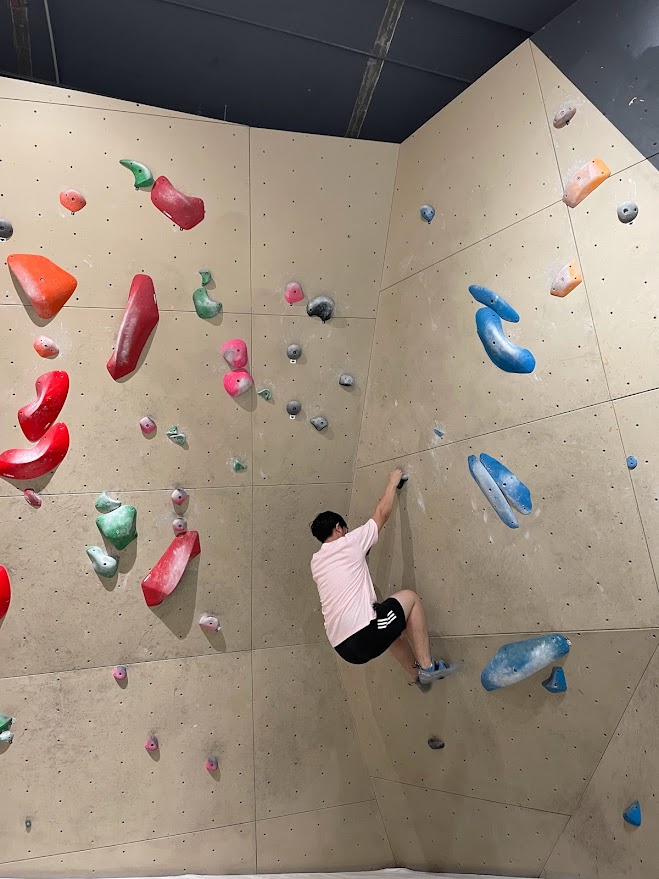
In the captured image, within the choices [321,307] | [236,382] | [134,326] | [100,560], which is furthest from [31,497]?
[321,307]

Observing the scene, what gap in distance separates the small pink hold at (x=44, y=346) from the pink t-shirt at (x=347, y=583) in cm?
153

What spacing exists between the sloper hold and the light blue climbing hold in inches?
85.9

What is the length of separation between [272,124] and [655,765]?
343 cm

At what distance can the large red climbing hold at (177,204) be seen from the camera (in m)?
3.04

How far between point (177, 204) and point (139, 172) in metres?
0.21

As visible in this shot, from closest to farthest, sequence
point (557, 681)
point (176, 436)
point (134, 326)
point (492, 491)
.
Answer: point (557, 681) < point (492, 491) < point (134, 326) < point (176, 436)

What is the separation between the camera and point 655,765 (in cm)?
230

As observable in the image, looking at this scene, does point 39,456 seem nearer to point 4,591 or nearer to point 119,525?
point 119,525

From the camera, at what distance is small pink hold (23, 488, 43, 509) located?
3.03m

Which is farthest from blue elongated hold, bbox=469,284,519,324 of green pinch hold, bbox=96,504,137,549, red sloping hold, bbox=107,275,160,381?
green pinch hold, bbox=96,504,137,549

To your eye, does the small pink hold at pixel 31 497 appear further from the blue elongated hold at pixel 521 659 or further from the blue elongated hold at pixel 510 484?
the blue elongated hold at pixel 521 659

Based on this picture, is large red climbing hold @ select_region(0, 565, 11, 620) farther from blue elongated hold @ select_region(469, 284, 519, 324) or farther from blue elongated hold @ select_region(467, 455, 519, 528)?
blue elongated hold @ select_region(469, 284, 519, 324)

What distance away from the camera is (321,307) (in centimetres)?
329

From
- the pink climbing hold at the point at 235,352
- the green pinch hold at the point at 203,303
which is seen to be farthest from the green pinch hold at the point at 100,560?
the green pinch hold at the point at 203,303
